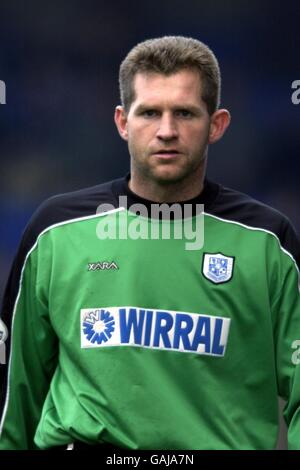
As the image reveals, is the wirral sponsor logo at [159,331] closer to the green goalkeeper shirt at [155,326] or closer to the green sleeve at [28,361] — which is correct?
the green goalkeeper shirt at [155,326]

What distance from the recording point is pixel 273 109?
6523mm

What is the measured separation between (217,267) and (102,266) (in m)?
0.37

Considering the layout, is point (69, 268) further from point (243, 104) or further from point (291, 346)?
point (243, 104)

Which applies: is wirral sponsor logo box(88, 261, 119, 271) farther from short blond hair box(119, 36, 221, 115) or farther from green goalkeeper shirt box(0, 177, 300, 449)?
short blond hair box(119, 36, 221, 115)

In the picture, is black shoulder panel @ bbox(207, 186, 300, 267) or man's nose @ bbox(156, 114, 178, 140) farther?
black shoulder panel @ bbox(207, 186, 300, 267)

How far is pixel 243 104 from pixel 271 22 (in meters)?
0.51

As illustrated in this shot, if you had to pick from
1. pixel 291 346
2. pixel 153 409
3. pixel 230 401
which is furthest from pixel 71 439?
pixel 291 346

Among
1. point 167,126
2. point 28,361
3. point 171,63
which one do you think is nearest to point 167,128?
point 167,126

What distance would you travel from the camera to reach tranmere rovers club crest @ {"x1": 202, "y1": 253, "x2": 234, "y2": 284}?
365cm

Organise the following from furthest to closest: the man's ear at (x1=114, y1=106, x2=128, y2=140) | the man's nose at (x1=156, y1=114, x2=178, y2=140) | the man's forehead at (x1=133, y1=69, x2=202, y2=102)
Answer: the man's ear at (x1=114, y1=106, x2=128, y2=140) < the man's forehead at (x1=133, y1=69, x2=202, y2=102) < the man's nose at (x1=156, y1=114, x2=178, y2=140)

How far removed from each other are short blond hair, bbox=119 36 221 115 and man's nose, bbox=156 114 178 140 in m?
0.17

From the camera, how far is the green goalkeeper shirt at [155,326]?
3.57 meters

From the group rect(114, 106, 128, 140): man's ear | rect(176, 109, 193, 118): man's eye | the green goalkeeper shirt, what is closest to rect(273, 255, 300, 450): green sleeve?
the green goalkeeper shirt

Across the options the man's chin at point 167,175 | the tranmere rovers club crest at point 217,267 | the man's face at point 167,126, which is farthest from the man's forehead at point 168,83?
the tranmere rovers club crest at point 217,267
